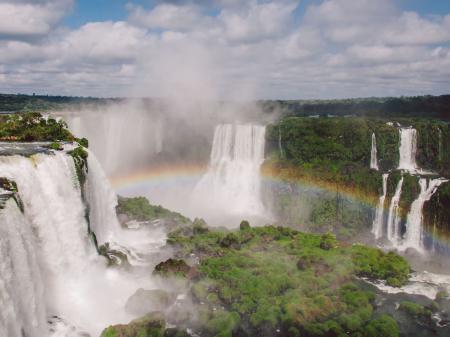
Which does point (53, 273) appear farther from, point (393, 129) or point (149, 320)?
point (393, 129)

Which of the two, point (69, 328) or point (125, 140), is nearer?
point (69, 328)

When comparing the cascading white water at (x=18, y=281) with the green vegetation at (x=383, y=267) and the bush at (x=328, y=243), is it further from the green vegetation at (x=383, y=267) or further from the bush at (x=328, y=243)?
the bush at (x=328, y=243)

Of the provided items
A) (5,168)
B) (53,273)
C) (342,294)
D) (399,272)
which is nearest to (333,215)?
(399,272)

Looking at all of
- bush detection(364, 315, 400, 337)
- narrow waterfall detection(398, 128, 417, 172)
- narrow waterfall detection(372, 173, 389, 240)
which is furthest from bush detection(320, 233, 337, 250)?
narrow waterfall detection(398, 128, 417, 172)

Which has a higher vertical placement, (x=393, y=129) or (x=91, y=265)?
(x=393, y=129)

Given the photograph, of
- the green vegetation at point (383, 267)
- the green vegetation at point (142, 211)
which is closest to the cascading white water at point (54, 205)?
the green vegetation at point (142, 211)

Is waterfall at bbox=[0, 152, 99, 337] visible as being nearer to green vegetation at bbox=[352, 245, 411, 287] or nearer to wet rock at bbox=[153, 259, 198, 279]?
wet rock at bbox=[153, 259, 198, 279]
